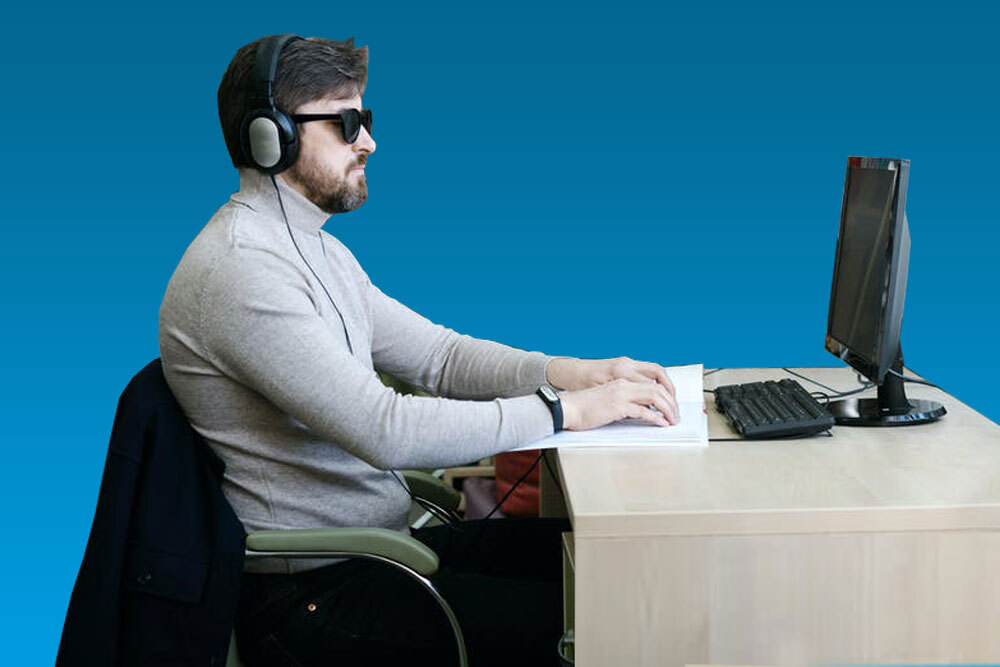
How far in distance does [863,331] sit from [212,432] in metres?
1.24

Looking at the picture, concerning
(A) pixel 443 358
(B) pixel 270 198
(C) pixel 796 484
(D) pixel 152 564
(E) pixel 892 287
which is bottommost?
(D) pixel 152 564

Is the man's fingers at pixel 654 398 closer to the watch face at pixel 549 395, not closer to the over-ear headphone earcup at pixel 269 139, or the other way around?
the watch face at pixel 549 395

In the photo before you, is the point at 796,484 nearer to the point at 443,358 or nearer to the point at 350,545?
the point at 350,545

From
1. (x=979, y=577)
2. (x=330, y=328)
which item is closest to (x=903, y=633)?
(x=979, y=577)

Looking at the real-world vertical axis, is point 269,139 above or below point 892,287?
above

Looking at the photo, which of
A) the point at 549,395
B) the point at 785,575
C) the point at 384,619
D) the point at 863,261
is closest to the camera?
the point at 785,575

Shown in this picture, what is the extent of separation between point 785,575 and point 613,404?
499 millimetres

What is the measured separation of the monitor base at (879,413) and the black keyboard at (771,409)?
2.3 inches

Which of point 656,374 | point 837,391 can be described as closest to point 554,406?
point 656,374

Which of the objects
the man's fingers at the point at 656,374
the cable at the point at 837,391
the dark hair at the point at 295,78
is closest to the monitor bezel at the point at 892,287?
the cable at the point at 837,391

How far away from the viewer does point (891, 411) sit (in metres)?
2.33

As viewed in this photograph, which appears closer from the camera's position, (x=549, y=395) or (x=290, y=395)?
(x=290, y=395)

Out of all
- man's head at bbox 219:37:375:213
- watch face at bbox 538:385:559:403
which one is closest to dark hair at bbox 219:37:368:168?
man's head at bbox 219:37:375:213

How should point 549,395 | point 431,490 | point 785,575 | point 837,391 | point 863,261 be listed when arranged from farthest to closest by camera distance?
point 837,391
point 431,490
point 863,261
point 549,395
point 785,575
